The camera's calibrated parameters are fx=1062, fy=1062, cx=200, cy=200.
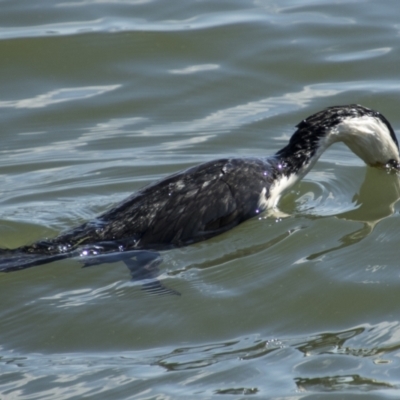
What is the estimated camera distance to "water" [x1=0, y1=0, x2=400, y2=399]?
6617 mm

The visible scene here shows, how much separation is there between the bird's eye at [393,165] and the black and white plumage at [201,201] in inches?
16.2

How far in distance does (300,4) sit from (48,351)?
26.2 feet

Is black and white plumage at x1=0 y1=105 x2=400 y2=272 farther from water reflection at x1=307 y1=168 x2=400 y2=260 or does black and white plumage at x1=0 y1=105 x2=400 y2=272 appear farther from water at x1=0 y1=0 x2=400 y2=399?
water reflection at x1=307 y1=168 x2=400 y2=260

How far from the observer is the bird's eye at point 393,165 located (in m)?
9.64

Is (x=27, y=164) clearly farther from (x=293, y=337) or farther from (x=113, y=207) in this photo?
(x=293, y=337)

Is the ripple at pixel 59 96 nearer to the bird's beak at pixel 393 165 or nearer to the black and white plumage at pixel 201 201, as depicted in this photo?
the black and white plumage at pixel 201 201

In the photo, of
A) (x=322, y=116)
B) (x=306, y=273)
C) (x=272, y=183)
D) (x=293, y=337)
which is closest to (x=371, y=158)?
(x=322, y=116)

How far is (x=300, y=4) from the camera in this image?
13.7 m

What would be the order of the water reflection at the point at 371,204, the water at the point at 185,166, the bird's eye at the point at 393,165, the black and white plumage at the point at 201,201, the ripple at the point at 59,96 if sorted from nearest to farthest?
the water at the point at 185,166 < the black and white plumage at the point at 201,201 < the water reflection at the point at 371,204 < the bird's eye at the point at 393,165 < the ripple at the point at 59,96

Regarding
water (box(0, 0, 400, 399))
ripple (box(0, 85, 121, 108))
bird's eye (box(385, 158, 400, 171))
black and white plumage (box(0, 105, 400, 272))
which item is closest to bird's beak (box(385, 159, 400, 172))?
bird's eye (box(385, 158, 400, 171))

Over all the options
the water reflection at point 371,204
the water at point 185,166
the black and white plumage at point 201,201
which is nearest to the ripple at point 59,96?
the water at point 185,166

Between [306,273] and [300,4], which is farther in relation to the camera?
[300,4]

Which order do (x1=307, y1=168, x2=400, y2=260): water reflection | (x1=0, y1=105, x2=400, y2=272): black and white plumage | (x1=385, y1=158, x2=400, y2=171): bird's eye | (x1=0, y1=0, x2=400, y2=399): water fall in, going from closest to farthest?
1. (x1=0, y1=0, x2=400, y2=399): water
2. (x1=0, y1=105, x2=400, y2=272): black and white plumage
3. (x1=307, y1=168, x2=400, y2=260): water reflection
4. (x1=385, y1=158, x2=400, y2=171): bird's eye

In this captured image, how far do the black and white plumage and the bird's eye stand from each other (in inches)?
16.2
